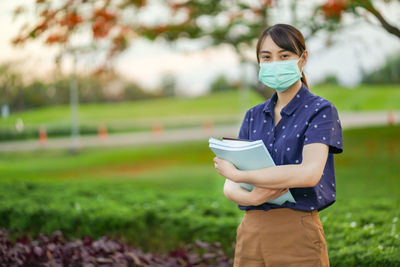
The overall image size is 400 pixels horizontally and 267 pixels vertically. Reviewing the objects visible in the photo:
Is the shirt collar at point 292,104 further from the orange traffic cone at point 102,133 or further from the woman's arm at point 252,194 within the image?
the orange traffic cone at point 102,133

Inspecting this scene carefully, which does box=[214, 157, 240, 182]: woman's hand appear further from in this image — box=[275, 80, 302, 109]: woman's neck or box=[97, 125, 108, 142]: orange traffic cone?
box=[97, 125, 108, 142]: orange traffic cone

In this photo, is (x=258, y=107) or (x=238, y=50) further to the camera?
(x=238, y=50)

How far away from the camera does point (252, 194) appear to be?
6.78ft

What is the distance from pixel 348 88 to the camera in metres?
12.1

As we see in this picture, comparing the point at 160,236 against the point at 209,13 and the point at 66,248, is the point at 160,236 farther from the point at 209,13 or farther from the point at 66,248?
the point at 209,13

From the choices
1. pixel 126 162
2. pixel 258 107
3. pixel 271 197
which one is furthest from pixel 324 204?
pixel 126 162

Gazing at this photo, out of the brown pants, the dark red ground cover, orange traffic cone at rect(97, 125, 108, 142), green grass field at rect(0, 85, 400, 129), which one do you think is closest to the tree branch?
the dark red ground cover

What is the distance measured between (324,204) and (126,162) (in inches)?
507

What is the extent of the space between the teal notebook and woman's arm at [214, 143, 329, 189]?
0.03m

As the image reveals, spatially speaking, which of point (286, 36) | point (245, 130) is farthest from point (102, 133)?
point (286, 36)

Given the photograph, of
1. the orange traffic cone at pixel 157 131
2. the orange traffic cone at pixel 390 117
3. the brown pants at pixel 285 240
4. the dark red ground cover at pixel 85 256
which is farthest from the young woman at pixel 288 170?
the orange traffic cone at pixel 157 131

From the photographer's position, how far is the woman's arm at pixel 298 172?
196cm

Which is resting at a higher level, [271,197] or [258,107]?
[258,107]

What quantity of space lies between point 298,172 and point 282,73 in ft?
1.43
